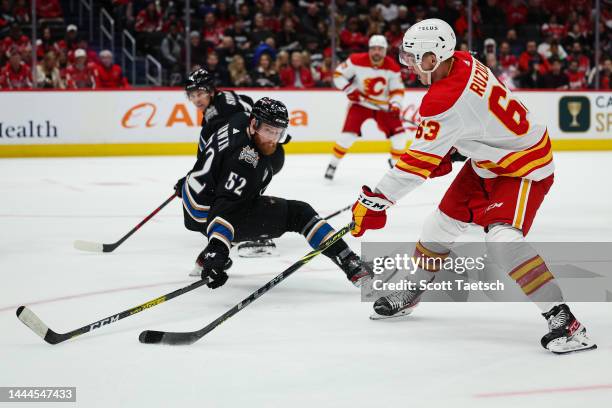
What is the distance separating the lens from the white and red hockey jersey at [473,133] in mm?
2807

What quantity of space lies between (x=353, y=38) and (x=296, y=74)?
1.19m

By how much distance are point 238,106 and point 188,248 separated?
792mm

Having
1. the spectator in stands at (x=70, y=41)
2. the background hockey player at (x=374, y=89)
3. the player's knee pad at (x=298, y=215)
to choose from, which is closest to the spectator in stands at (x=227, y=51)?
the spectator in stands at (x=70, y=41)

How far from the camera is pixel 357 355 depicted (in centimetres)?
277

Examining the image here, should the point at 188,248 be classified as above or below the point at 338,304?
below

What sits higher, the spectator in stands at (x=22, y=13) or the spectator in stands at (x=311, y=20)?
the spectator in stands at (x=22, y=13)

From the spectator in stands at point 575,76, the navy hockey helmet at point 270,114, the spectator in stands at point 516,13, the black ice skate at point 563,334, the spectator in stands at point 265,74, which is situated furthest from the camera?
the spectator in stands at point 516,13

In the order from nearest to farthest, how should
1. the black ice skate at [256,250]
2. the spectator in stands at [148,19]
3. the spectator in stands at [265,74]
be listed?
the black ice skate at [256,250] < the spectator in stands at [265,74] < the spectator in stands at [148,19]

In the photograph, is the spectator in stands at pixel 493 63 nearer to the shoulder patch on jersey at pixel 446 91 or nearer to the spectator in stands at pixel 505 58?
the spectator in stands at pixel 505 58

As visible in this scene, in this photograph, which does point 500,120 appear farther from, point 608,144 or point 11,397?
point 608,144

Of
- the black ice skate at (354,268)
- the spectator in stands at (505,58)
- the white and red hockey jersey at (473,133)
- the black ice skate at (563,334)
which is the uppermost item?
the white and red hockey jersey at (473,133)

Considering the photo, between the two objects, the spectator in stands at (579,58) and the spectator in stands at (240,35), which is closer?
the spectator in stands at (240,35)

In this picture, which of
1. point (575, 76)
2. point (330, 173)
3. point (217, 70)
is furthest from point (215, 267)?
point (575, 76)

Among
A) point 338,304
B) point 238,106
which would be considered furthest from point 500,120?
point 238,106
